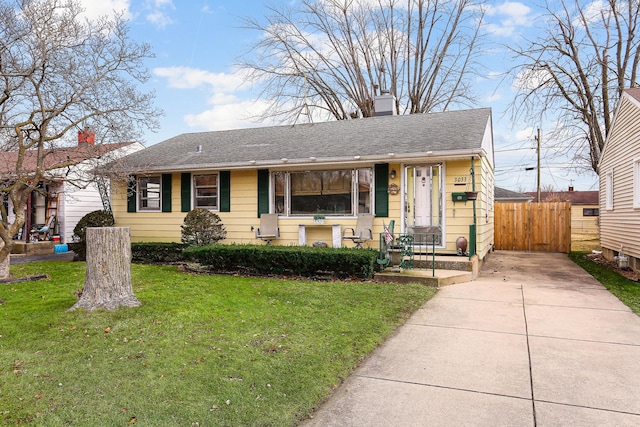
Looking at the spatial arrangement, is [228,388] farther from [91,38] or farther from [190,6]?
[190,6]

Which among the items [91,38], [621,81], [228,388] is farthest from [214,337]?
[621,81]

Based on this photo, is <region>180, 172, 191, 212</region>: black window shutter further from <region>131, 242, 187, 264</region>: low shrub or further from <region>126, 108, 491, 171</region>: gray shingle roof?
<region>131, 242, 187, 264</region>: low shrub

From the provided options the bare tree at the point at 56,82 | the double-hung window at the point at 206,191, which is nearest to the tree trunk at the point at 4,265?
the bare tree at the point at 56,82

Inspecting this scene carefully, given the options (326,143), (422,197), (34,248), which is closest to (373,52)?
(326,143)

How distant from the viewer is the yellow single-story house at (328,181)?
365 inches

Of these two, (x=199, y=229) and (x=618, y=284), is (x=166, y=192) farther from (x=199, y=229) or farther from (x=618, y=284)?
(x=618, y=284)

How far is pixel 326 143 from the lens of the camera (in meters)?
11.1

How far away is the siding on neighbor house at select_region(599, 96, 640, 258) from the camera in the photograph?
921 centimetres

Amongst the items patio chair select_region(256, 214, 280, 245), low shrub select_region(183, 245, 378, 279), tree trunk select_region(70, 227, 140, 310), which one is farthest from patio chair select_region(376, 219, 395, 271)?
tree trunk select_region(70, 227, 140, 310)

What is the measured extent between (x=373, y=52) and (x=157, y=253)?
18258 mm

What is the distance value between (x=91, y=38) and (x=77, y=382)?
777cm

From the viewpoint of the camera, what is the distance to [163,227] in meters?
11.8

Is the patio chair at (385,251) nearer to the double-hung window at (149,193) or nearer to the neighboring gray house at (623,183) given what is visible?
the neighboring gray house at (623,183)

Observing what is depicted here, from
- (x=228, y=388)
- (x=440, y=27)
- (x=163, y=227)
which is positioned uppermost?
(x=440, y=27)
